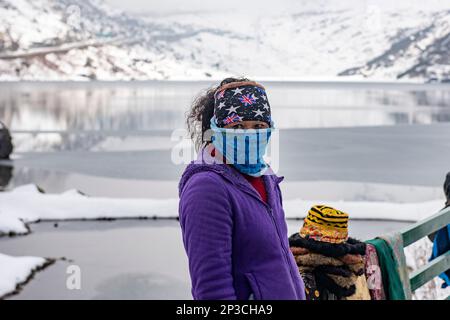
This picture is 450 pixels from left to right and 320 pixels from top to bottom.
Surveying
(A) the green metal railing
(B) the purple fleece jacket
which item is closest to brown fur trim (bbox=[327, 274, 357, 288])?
(A) the green metal railing

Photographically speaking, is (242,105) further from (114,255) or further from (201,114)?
(114,255)

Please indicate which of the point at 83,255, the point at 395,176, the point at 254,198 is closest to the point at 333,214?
the point at 254,198

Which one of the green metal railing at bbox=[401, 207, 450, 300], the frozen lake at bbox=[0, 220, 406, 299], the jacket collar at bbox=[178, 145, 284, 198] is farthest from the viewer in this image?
the frozen lake at bbox=[0, 220, 406, 299]

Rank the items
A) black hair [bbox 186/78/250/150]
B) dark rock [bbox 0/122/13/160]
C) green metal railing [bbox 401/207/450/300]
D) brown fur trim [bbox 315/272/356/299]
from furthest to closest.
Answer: dark rock [bbox 0/122/13/160] < green metal railing [bbox 401/207/450/300] < brown fur trim [bbox 315/272/356/299] < black hair [bbox 186/78/250/150]

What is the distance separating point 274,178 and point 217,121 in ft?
1.21

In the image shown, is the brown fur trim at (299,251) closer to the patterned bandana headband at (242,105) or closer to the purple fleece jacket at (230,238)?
the purple fleece jacket at (230,238)

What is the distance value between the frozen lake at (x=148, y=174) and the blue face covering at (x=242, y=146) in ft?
3.02

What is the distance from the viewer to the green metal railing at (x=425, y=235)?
364 centimetres

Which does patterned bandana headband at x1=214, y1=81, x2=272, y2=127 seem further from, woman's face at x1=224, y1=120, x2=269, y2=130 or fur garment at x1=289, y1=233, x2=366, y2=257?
fur garment at x1=289, y1=233, x2=366, y2=257

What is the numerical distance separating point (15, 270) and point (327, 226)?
48.1ft

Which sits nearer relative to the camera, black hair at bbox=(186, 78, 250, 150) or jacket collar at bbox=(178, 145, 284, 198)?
jacket collar at bbox=(178, 145, 284, 198)

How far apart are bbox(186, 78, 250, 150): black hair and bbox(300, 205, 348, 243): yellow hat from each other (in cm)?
89

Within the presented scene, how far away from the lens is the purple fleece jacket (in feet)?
6.85

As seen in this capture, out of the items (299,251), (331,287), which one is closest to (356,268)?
(331,287)
